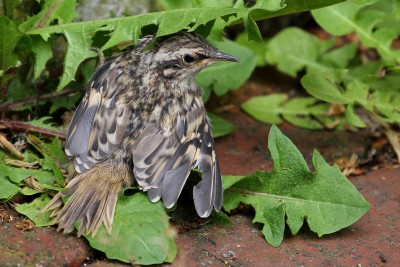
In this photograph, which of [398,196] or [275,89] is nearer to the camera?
[398,196]

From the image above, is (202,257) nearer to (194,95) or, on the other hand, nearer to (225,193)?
(225,193)

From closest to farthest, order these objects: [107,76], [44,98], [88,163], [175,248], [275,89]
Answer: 1. [175,248]
2. [88,163]
3. [107,76]
4. [44,98]
5. [275,89]

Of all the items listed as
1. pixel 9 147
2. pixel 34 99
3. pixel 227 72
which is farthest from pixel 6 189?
pixel 227 72

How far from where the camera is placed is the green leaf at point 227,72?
5402 millimetres

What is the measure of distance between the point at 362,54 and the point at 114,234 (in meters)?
3.48

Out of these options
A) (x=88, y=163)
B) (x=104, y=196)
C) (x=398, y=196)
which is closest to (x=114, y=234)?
(x=104, y=196)

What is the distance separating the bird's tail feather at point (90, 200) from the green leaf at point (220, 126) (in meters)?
1.23

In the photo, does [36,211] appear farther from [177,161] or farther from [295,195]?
[295,195]

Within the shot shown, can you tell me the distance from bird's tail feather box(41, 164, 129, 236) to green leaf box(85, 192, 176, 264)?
0.05 metres

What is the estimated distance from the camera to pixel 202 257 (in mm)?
3811

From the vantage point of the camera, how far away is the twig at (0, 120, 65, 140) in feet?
15.1

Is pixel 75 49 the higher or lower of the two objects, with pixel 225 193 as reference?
higher

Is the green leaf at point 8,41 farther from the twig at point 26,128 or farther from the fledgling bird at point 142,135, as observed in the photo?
the fledgling bird at point 142,135

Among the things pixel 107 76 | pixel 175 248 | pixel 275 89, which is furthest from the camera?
pixel 275 89
